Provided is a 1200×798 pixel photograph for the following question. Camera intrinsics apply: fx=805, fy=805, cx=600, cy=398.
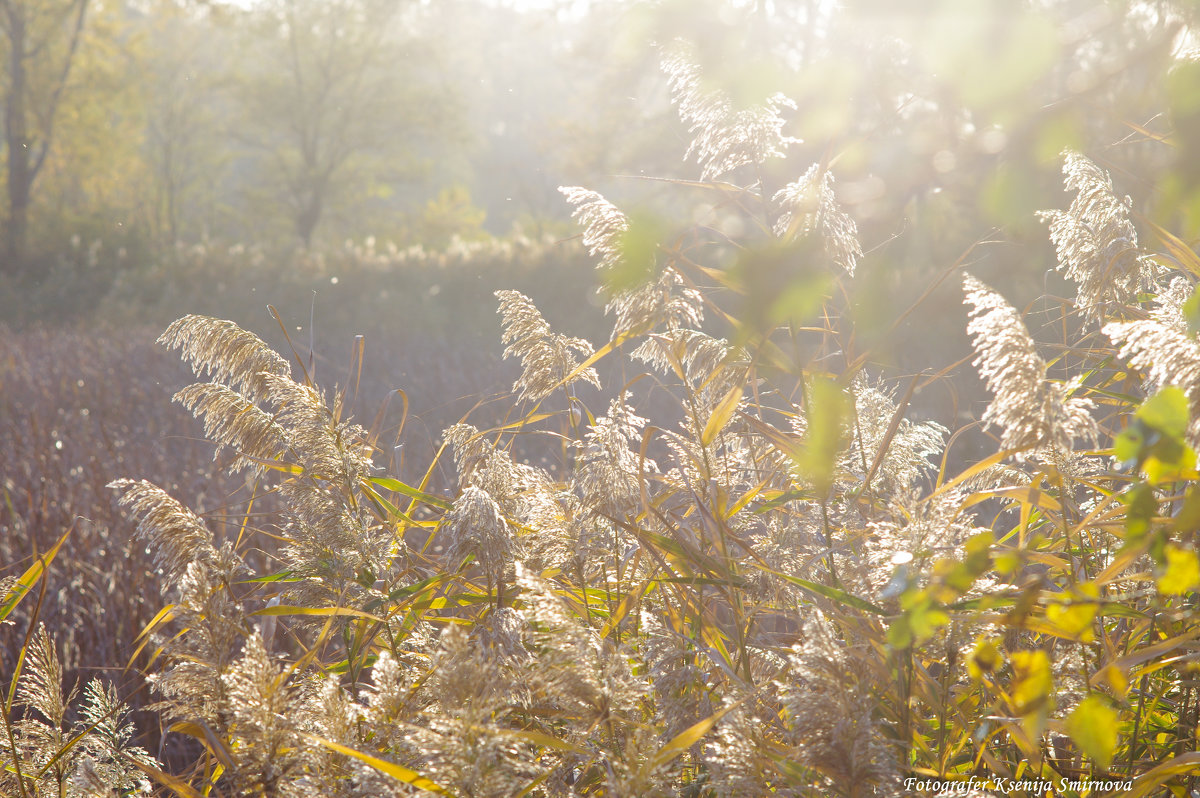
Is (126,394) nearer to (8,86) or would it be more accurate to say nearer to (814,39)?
(814,39)

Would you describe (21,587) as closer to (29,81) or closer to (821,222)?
(821,222)

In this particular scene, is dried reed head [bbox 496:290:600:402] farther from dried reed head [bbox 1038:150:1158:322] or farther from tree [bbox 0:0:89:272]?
tree [bbox 0:0:89:272]

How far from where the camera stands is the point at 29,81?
2264 centimetres

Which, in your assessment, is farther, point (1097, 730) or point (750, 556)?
point (750, 556)

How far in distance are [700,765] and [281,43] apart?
111ft

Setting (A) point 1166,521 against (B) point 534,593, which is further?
(B) point 534,593

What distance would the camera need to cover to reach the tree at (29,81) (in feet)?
68.5

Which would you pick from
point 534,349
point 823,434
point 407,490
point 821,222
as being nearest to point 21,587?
point 407,490

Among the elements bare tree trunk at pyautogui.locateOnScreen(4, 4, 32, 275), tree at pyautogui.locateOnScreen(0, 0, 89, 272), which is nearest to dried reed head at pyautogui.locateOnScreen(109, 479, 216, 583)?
bare tree trunk at pyautogui.locateOnScreen(4, 4, 32, 275)

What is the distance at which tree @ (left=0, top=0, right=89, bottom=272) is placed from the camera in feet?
68.5

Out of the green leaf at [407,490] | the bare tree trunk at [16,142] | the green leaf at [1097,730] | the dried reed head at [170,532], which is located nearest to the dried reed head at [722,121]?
the green leaf at [407,490]

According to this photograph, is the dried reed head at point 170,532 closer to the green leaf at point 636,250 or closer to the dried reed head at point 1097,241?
the green leaf at point 636,250

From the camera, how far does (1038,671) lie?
60 cm

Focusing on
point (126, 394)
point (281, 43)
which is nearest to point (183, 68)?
point (281, 43)
